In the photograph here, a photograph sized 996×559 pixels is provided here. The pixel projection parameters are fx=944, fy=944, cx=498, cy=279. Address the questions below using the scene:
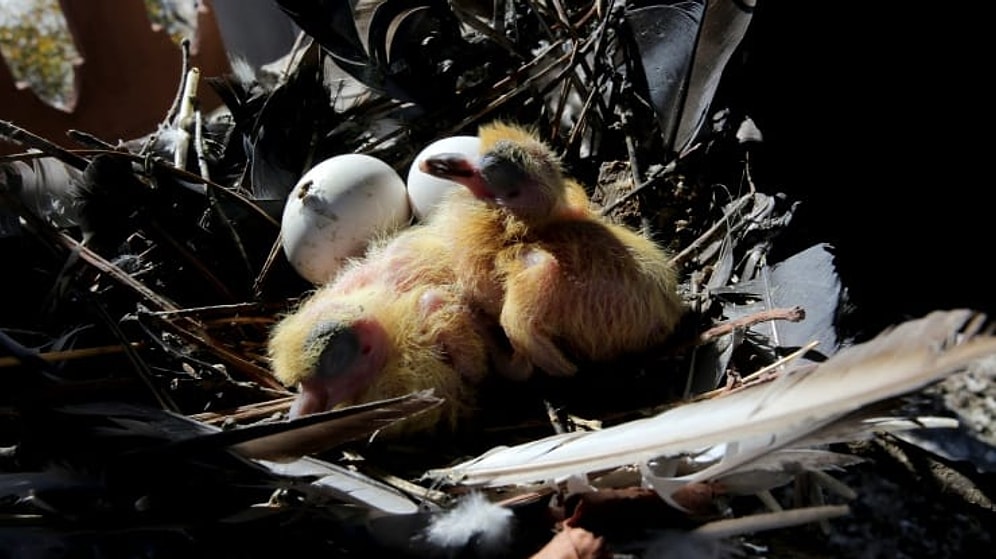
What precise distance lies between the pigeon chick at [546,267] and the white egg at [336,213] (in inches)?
5.4

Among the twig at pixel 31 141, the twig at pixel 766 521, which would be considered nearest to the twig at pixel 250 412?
the twig at pixel 31 141

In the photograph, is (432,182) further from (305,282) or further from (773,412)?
(773,412)

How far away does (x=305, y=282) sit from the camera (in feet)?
3.99

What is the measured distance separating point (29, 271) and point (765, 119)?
0.86 m

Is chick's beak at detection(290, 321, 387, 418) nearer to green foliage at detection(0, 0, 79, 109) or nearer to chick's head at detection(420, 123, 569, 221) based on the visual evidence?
chick's head at detection(420, 123, 569, 221)

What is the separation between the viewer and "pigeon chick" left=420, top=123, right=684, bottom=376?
95cm

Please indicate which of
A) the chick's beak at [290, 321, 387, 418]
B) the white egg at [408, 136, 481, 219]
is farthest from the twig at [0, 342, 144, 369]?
the white egg at [408, 136, 481, 219]

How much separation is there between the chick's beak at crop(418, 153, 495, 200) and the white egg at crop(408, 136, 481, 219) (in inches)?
4.7

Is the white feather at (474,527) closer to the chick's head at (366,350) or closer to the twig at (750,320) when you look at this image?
the chick's head at (366,350)

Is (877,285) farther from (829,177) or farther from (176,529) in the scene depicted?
(176,529)

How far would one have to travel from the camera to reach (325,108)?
1303 millimetres

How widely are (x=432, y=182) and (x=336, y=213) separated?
119mm

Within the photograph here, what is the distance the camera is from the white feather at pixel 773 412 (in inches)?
22.6

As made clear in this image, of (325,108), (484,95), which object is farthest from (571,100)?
(325,108)
